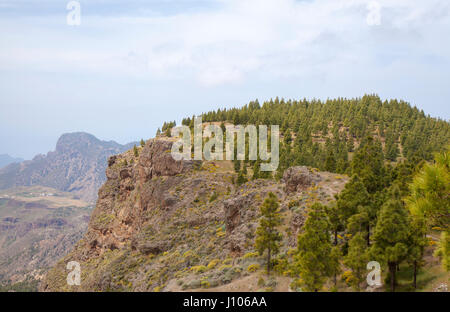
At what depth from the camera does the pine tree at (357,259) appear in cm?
2809

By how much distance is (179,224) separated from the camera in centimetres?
7719

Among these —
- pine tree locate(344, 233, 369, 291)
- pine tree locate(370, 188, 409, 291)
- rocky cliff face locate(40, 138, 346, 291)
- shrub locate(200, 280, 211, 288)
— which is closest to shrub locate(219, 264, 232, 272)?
rocky cliff face locate(40, 138, 346, 291)

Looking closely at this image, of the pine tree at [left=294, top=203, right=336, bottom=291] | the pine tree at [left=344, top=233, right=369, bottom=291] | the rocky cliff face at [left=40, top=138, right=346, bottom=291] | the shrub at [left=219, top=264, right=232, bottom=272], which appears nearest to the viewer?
the pine tree at [left=344, top=233, right=369, bottom=291]

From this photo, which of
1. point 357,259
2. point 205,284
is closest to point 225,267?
point 205,284

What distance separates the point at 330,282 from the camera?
111 ft

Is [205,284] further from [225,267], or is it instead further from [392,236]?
[392,236]

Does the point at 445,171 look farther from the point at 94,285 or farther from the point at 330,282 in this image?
the point at 94,285

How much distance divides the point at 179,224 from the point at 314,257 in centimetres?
5161

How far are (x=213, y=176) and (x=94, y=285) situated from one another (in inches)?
1563

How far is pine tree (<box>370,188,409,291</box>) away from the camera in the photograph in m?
26.6

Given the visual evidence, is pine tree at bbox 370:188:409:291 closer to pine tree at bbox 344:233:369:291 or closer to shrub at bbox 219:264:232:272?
pine tree at bbox 344:233:369:291

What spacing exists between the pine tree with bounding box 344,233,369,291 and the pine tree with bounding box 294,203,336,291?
1760 millimetres

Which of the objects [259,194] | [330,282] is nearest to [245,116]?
[259,194]

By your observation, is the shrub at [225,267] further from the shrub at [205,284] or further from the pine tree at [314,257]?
the pine tree at [314,257]
